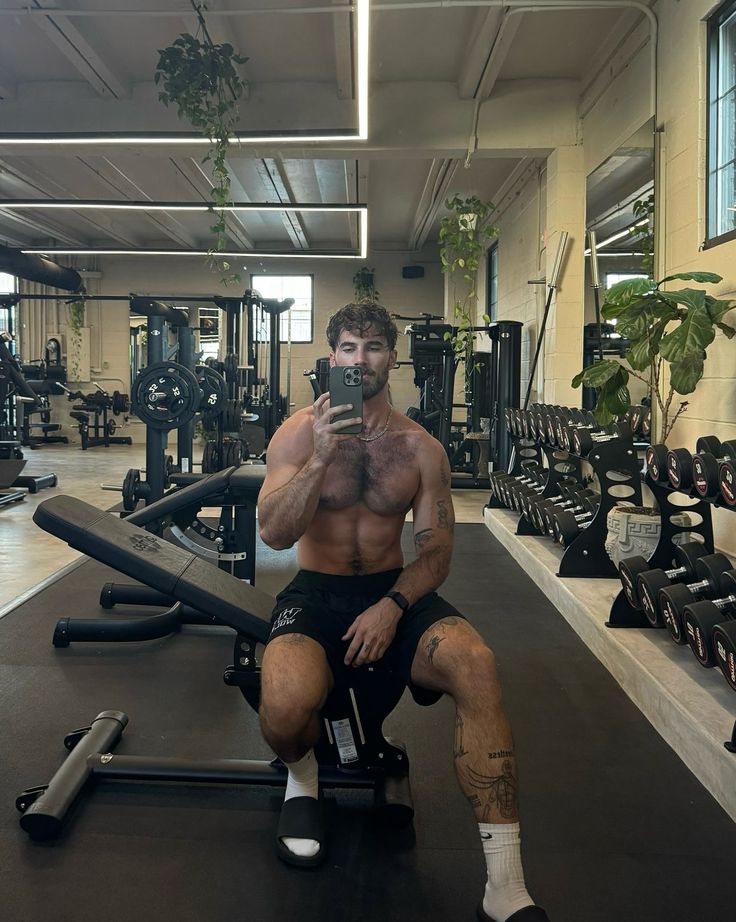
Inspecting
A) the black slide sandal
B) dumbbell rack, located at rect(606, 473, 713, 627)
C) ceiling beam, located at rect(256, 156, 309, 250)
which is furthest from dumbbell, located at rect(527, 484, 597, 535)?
ceiling beam, located at rect(256, 156, 309, 250)

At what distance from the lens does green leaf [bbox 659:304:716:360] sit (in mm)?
2625

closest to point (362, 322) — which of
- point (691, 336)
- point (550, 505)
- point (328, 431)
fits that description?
point (328, 431)

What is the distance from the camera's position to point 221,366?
6.89 metres

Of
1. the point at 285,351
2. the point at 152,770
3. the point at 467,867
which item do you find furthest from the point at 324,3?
the point at 285,351

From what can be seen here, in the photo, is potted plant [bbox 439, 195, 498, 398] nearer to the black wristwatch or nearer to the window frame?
the window frame

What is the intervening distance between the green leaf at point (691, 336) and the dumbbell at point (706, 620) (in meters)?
0.86

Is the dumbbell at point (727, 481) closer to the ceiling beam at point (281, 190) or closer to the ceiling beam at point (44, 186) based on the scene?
the ceiling beam at point (281, 190)

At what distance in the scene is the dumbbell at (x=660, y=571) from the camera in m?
2.39

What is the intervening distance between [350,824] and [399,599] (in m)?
0.51

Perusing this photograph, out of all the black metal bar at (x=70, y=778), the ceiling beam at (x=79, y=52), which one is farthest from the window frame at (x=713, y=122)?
the ceiling beam at (x=79, y=52)

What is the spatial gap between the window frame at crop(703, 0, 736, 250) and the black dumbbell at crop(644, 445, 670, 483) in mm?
1101

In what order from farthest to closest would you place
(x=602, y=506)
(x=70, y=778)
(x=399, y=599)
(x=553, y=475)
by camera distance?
(x=553, y=475)
(x=602, y=506)
(x=70, y=778)
(x=399, y=599)

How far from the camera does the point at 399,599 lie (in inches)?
65.0

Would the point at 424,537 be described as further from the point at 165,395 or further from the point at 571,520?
the point at 165,395
